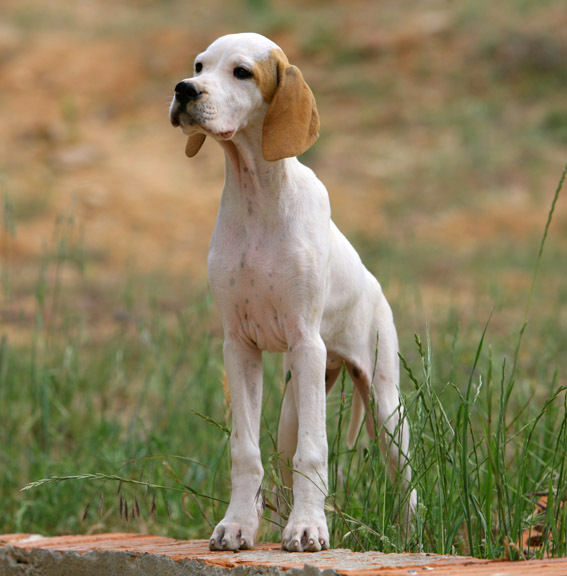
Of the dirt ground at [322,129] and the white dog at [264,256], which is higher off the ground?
the dirt ground at [322,129]

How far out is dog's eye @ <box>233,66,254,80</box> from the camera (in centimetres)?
261

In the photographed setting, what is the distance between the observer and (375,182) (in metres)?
14.1

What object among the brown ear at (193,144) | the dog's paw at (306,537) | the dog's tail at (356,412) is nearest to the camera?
the dog's paw at (306,537)

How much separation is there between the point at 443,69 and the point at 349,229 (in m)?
5.64

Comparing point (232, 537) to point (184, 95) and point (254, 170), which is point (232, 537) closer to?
point (254, 170)

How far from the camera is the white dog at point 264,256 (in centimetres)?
255

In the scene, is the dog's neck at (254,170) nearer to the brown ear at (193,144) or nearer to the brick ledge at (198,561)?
the brown ear at (193,144)

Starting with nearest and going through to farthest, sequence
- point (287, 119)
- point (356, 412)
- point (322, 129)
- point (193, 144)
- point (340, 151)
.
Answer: point (287, 119) < point (193, 144) < point (356, 412) < point (340, 151) < point (322, 129)

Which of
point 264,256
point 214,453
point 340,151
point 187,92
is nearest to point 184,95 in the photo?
point 187,92

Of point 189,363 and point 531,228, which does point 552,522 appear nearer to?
point 189,363

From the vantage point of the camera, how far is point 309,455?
8.50 feet

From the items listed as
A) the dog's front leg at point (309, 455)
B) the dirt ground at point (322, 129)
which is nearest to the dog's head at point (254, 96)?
the dog's front leg at point (309, 455)

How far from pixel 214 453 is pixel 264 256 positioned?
5.79ft

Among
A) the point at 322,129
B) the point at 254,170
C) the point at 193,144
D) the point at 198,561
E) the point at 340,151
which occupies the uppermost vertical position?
the point at 322,129
